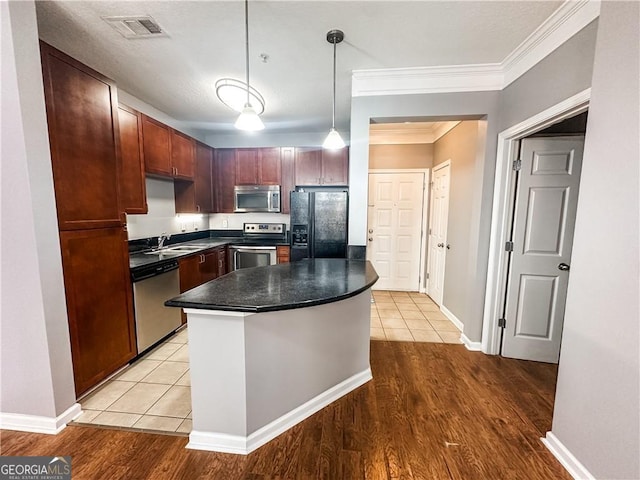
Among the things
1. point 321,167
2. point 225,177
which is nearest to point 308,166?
point 321,167

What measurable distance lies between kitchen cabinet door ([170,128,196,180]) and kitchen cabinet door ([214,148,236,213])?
583 mm

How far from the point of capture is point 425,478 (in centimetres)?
139

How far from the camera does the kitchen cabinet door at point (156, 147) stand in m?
2.86

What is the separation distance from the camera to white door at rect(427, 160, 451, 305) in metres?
3.81

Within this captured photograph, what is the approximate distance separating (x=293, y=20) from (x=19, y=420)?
3.13 meters

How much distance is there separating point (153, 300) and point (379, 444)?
2.29 m

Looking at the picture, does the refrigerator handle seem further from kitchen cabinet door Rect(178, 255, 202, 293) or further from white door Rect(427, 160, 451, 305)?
white door Rect(427, 160, 451, 305)

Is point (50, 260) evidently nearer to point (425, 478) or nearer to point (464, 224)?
point (425, 478)

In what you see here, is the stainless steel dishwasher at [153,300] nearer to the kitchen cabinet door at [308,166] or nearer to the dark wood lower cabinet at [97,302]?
the dark wood lower cabinet at [97,302]

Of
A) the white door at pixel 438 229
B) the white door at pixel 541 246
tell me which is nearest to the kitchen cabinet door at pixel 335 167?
the white door at pixel 438 229

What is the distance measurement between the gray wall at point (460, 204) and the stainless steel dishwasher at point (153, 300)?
10.2 feet

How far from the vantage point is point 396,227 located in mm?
4625

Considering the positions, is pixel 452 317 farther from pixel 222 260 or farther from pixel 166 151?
pixel 166 151

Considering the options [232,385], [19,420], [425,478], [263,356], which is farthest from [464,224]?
[19,420]
